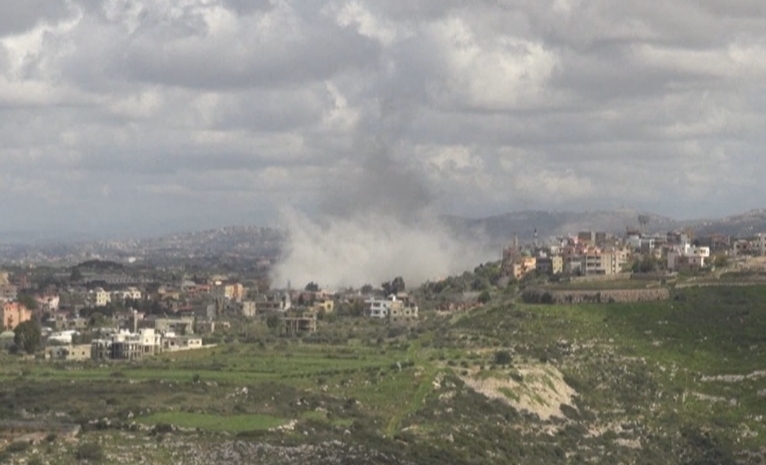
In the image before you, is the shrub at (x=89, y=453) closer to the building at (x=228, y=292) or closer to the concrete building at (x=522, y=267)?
the concrete building at (x=522, y=267)

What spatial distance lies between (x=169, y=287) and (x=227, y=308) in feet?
120

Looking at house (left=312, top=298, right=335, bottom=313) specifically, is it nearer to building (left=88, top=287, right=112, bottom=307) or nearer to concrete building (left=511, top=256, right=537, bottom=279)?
concrete building (left=511, top=256, right=537, bottom=279)

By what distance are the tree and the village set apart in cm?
8

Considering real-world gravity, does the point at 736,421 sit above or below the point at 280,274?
below

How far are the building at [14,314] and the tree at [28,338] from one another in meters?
20.2

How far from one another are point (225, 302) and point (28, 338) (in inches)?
1933

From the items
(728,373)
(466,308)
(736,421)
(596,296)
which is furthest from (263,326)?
(736,421)

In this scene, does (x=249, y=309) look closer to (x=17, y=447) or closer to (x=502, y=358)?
(x=502, y=358)

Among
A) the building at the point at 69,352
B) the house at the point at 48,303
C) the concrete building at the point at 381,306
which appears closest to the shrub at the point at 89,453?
the building at the point at 69,352

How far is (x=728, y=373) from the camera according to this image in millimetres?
80062

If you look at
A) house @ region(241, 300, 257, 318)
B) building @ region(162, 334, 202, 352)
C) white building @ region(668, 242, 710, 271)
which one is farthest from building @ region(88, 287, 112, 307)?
building @ region(162, 334, 202, 352)

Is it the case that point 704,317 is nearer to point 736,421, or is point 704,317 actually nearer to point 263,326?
point 736,421

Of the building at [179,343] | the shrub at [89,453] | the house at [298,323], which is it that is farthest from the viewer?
the house at [298,323]

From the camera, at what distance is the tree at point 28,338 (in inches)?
3674
